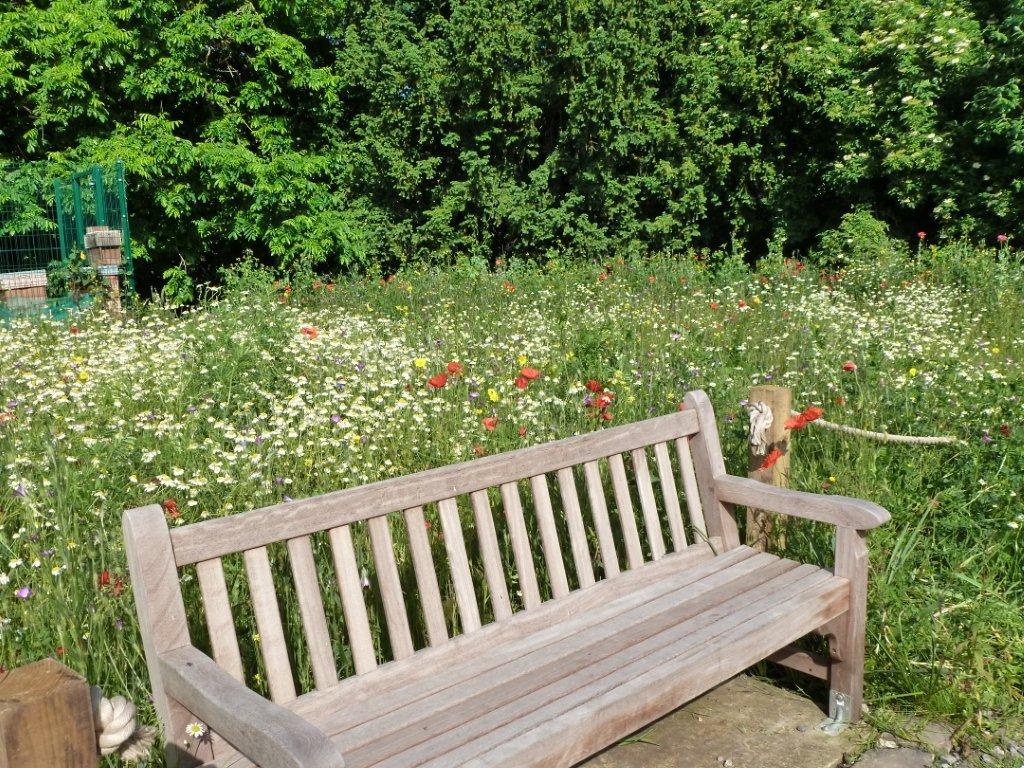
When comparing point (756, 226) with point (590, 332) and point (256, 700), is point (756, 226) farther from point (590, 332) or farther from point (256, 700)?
point (256, 700)

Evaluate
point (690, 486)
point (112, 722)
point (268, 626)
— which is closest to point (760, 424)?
point (690, 486)

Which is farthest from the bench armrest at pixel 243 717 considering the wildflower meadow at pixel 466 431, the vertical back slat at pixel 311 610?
the wildflower meadow at pixel 466 431

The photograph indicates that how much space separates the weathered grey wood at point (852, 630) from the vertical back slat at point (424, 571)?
128cm

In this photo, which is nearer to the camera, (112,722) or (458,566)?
(112,722)

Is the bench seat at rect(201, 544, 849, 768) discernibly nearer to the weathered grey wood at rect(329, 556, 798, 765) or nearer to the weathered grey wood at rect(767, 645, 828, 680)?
the weathered grey wood at rect(329, 556, 798, 765)

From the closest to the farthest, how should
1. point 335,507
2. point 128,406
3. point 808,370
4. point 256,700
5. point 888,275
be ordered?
point 256,700
point 335,507
point 128,406
point 808,370
point 888,275

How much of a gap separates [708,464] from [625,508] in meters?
0.43

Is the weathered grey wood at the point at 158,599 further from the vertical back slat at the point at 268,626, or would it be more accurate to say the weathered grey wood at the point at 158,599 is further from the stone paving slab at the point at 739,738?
the stone paving slab at the point at 739,738

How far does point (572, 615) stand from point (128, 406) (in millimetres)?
2270

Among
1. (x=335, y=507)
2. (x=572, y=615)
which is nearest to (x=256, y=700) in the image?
(x=335, y=507)

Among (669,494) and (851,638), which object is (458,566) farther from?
(851,638)

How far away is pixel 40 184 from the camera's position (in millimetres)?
10617

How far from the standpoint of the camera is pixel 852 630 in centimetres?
283

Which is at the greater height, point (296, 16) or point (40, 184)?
point (296, 16)
